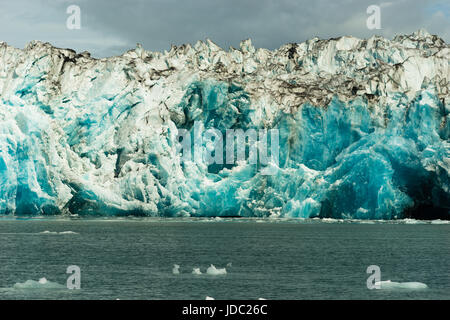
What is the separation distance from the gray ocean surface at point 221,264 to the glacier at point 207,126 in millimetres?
7384

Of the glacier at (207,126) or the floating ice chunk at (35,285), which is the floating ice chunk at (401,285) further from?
the glacier at (207,126)

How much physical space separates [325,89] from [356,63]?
10.8 metres

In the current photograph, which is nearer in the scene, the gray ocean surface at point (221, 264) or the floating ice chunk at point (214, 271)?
the gray ocean surface at point (221, 264)
